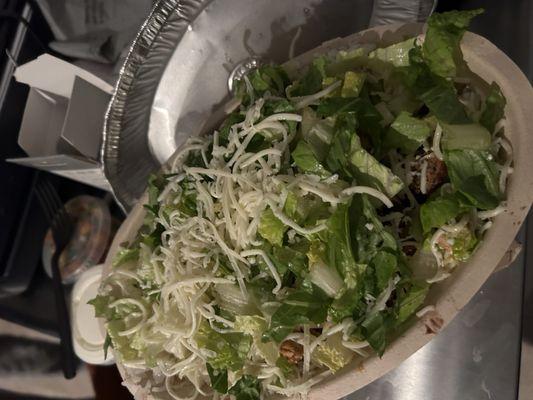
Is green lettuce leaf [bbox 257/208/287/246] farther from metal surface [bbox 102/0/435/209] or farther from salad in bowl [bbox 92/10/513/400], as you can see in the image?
metal surface [bbox 102/0/435/209]

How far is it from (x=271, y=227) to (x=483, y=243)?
0.25 meters

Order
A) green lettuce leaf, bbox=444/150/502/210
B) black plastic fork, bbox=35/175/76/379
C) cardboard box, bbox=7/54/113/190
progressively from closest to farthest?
green lettuce leaf, bbox=444/150/502/210
cardboard box, bbox=7/54/113/190
black plastic fork, bbox=35/175/76/379

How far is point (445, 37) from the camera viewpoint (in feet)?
2.05

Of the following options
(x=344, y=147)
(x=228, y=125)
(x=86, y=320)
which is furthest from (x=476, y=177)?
(x=86, y=320)

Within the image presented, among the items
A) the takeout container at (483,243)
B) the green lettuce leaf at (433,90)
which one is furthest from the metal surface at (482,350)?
the green lettuce leaf at (433,90)

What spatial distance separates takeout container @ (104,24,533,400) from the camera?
1.94ft

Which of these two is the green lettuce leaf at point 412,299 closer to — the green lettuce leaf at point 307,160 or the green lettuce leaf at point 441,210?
the green lettuce leaf at point 441,210

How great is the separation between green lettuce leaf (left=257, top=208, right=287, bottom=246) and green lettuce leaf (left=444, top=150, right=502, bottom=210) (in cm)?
22

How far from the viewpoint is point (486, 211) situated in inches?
23.6

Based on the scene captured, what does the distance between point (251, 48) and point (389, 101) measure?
35cm

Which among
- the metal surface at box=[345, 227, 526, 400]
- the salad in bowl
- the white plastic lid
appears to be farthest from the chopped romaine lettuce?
the white plastic lid

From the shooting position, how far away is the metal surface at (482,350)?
0.79 meters

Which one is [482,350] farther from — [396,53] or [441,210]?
[396,53]

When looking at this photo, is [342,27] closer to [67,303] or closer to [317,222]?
[317,222]
